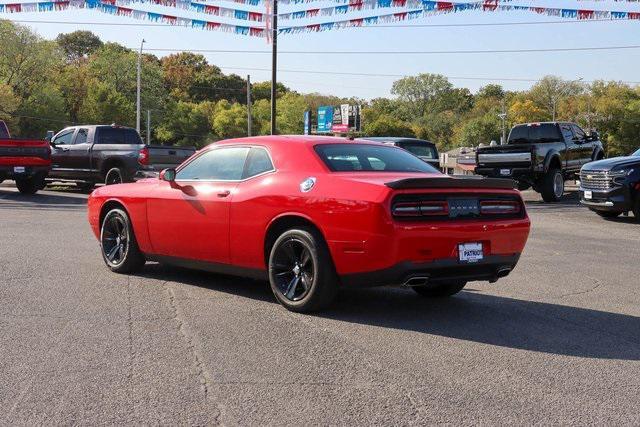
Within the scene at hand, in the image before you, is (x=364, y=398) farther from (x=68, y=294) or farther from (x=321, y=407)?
(x=68, y=294)

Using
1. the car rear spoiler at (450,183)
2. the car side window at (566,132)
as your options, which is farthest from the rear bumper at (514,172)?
the car rear spoiler at (450,183)

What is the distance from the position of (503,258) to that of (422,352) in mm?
1588

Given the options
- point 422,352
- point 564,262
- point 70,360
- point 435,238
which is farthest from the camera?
point 564,262

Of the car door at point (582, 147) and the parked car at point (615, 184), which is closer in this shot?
the parked car at point (615, 184)

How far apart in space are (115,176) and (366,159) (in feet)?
48.3

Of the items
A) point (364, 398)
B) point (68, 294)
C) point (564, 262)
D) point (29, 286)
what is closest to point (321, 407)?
point (364, 398)

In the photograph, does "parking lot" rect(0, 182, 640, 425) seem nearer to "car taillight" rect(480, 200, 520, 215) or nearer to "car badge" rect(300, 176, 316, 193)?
"car taillight" rect(480, 200, 520, 215)

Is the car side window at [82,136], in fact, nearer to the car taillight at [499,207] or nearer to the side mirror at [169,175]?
the side mirror at [169,175]

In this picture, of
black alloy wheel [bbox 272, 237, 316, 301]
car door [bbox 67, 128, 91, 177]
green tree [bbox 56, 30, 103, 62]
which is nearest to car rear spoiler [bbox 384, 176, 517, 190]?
black alloy wheel [bbox 272, 237, 316, 301]

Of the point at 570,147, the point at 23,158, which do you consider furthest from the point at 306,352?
the point at 570,147

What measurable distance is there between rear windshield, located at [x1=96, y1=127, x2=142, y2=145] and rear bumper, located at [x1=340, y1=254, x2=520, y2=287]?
16057mm

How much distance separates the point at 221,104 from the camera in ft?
341

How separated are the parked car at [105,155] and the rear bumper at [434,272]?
13813mm

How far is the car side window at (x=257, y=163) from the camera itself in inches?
257
